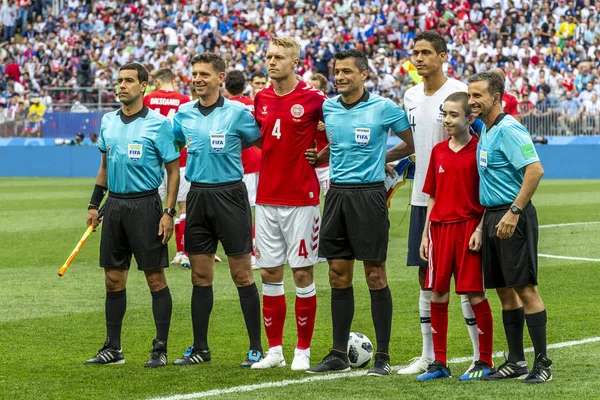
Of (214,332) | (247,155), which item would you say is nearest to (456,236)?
(214,332)

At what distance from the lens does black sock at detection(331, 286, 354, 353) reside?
23.6 ft

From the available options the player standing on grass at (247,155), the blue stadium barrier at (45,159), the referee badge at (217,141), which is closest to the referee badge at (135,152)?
the referee badge at (217,141)

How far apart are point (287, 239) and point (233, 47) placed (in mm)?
29414

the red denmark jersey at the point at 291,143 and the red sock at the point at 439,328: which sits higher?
the red denmark jersey at the point at 291,143

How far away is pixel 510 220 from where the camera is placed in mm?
6367

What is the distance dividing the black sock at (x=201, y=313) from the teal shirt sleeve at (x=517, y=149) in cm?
241

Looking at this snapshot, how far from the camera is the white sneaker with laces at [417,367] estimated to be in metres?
6.95

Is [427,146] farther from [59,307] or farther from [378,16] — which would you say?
[378,16]

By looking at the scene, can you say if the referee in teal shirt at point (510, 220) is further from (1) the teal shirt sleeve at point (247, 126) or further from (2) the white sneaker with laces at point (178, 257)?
(2) the white sneaker with laces at point (178, 257)

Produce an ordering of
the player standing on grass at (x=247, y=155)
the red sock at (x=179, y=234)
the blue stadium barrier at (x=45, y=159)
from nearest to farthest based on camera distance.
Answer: the player standing on grass at (x=247, y=155) < the red sock at (x=179, y=234) < the blue stadium barrier at (x=45, y=159)

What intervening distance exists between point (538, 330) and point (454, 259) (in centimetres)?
68

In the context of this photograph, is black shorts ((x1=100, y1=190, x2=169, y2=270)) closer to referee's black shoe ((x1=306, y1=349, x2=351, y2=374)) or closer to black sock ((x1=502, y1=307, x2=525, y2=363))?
referee's black shoe ((x1=306, y1=349, x2=351, y2=374))

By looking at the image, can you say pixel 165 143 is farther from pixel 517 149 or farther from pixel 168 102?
pixel 168 102

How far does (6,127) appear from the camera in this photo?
3262cm
